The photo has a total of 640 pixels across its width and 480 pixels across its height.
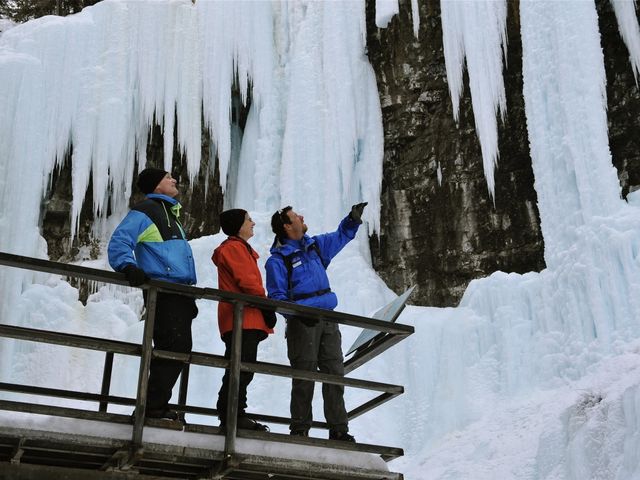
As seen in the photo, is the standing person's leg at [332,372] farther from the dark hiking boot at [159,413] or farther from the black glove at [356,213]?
the dark hiking boot at [159,413]

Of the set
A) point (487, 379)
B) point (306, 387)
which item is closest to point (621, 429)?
point (487, 379)

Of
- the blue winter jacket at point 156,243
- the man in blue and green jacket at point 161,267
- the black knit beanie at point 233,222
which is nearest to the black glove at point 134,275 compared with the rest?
the man in blue and green jacket at point 161,267

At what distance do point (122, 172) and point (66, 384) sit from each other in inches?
140

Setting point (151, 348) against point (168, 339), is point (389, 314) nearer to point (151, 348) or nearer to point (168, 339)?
point (168, 339)

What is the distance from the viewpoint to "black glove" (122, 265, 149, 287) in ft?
12.9

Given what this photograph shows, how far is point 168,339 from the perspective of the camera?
4.14m

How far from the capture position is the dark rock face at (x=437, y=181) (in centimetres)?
1342

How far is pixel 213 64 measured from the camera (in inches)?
595

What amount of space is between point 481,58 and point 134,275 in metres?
10.4

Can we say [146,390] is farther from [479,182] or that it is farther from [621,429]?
[479,182]

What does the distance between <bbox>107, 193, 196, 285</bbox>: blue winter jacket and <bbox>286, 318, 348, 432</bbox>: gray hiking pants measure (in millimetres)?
644

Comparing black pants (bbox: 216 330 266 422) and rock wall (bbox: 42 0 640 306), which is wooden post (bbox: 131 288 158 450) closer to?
black pants (bbox: 216 330 266 422)

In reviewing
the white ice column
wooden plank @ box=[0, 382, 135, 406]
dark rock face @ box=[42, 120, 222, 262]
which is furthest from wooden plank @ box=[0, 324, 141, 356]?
dark rock face @ box=[42, 120, 222, 262]

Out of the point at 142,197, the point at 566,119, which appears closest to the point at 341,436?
the point at 566,119
